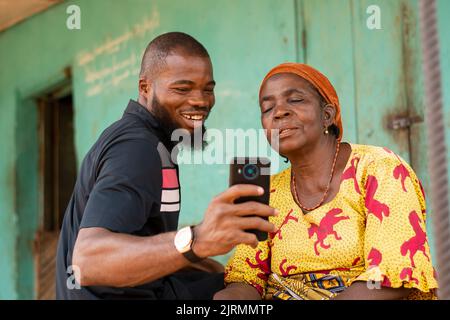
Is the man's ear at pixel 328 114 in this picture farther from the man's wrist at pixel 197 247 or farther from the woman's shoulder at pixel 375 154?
the man's wrist at pixel 197 247

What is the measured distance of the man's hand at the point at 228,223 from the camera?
1.95 metres

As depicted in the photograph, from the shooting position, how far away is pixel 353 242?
8.18 feet

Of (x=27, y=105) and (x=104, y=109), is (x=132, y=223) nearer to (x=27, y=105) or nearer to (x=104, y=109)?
(x=104, y=109)

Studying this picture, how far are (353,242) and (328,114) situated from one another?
549mm

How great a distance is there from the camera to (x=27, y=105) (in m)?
6.42

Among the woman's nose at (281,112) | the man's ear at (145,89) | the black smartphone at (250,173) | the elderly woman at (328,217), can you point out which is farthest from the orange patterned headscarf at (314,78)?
the black smartphone at (250,173)

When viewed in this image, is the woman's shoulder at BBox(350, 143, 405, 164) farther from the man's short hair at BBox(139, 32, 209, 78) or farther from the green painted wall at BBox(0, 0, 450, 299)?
the green painted wall at BBox(0, 0, 450, 299)

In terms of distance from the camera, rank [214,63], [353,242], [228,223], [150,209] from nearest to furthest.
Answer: [228,223]
[150,209]
[353,242]
[214,63]

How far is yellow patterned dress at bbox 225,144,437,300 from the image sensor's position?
2338mm

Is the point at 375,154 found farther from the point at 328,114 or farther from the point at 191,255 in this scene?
the point at 191,255

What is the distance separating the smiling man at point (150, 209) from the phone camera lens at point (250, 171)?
0.49ft

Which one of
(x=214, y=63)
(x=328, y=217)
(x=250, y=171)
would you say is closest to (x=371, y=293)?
(x=328, y=217)

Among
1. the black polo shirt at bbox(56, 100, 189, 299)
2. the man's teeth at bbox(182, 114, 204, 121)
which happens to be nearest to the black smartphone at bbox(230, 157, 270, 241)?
the black polo shirt at bbox(56, 100, 189, 299)
